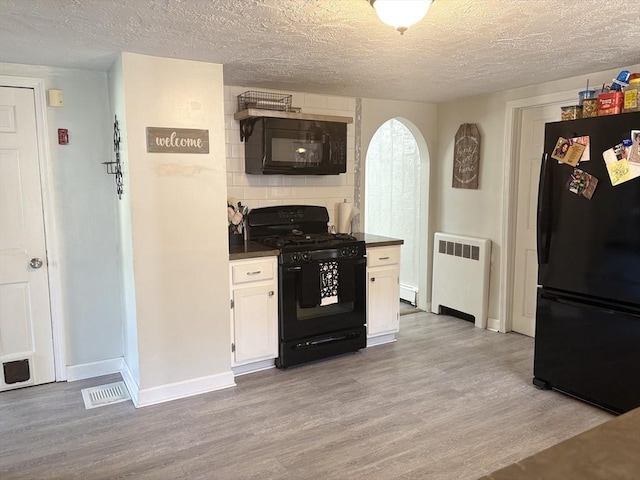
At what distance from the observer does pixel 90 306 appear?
3.54 metres

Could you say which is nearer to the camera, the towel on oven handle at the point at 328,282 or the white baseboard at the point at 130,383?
the white baseboard at the point at 130,383

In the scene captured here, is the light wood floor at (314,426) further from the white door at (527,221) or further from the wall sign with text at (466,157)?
the wall sign with text at (466,157)

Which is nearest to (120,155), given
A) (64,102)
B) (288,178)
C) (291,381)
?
(64,102)

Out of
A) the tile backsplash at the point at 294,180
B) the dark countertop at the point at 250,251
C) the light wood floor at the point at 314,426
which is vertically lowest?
the light wood floor at the point at 314,426

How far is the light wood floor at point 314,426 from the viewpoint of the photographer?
2428mm

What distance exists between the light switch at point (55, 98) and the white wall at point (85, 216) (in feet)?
0.11

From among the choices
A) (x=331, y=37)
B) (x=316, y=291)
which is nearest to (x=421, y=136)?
(x=316, y=291)

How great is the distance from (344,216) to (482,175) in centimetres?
137

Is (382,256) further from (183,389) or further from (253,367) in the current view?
(183,389)

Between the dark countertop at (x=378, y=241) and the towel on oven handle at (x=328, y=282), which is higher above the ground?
the dark countertop at (x=378, y=241)

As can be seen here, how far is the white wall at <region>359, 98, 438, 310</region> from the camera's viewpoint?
182 inches

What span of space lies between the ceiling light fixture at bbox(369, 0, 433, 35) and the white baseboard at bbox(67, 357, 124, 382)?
10.1 ft

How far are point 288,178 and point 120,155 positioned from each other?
58.7 inches

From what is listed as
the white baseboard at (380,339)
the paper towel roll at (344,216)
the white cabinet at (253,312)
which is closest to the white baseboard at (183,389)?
the white cabinet at (253,312)
